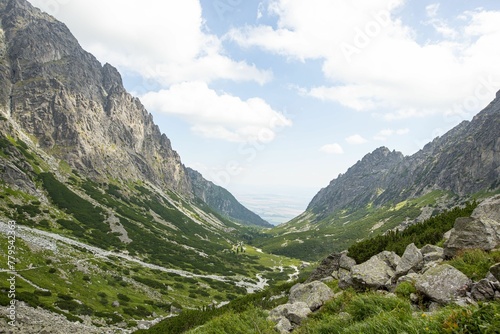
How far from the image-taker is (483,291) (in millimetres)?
10094

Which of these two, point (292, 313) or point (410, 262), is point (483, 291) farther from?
point (292, 313)

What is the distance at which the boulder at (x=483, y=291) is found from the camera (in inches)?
389

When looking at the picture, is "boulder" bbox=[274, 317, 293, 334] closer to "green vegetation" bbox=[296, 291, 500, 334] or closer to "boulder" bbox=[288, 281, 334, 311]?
"boulder" bbox=[288, 281, 334, 311]

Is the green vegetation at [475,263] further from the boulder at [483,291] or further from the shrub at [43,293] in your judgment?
the shrub at [43,293]

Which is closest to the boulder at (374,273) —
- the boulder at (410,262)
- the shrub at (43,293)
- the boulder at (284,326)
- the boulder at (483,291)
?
the boulder at (410,262)

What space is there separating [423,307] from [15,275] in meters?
69.6

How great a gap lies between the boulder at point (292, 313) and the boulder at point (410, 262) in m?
5.94

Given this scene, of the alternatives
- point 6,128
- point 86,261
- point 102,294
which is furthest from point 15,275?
point 6,128

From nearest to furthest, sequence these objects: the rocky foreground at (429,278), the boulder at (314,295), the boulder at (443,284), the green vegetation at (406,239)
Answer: the rocky foreground at (429,278) < the boulder at (443,284) < the boulder at (314,295) < the green vegetation at (406,239)

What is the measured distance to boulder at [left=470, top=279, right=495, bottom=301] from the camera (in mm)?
9883

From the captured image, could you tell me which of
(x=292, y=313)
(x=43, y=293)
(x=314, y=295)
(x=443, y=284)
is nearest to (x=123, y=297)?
(x=43, y=293)

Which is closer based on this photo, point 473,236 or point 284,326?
point 284,326

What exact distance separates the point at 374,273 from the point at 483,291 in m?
8.29

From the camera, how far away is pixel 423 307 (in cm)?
1195
